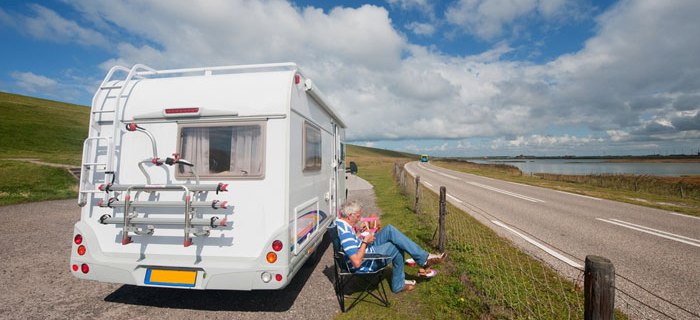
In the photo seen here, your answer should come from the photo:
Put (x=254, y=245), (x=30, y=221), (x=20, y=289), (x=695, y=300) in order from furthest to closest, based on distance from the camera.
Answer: (x=30, y=221) < (x=20, y=289) < (x=695, y=300) < (x=254, y=245)

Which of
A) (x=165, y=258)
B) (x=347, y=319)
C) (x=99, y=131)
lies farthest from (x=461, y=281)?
(x=99, y=131)

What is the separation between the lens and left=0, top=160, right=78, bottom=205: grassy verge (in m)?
13.7

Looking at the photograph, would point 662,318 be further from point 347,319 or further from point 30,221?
point 30,221

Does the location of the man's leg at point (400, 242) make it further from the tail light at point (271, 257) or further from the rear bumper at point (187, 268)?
the tail light at point (271, 257)

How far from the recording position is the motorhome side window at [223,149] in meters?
3.98

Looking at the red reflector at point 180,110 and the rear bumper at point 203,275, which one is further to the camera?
the red reflector at point 180,110

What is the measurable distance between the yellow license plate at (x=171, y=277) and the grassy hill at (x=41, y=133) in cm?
2624

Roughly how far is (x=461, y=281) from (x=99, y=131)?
5304 millimetres

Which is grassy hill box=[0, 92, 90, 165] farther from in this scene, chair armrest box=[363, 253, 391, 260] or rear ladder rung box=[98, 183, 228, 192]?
chair armrest box=[363, 253, 391, 260]

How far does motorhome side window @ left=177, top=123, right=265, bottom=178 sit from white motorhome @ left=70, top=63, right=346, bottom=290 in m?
0.01

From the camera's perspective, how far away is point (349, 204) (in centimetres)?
450

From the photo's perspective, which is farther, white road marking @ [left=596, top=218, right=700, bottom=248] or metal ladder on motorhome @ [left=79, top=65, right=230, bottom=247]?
white road marking @ [left=596, top=218, right=700, bottom=248]

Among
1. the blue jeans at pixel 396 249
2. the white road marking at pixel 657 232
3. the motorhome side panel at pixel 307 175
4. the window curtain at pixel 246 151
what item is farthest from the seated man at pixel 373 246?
the white road marking at pixel 657 232

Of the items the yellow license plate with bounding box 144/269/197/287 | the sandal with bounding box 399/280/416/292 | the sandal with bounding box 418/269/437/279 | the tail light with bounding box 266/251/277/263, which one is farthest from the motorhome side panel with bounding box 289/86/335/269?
the sandal with bounding box 418/269/437/279
